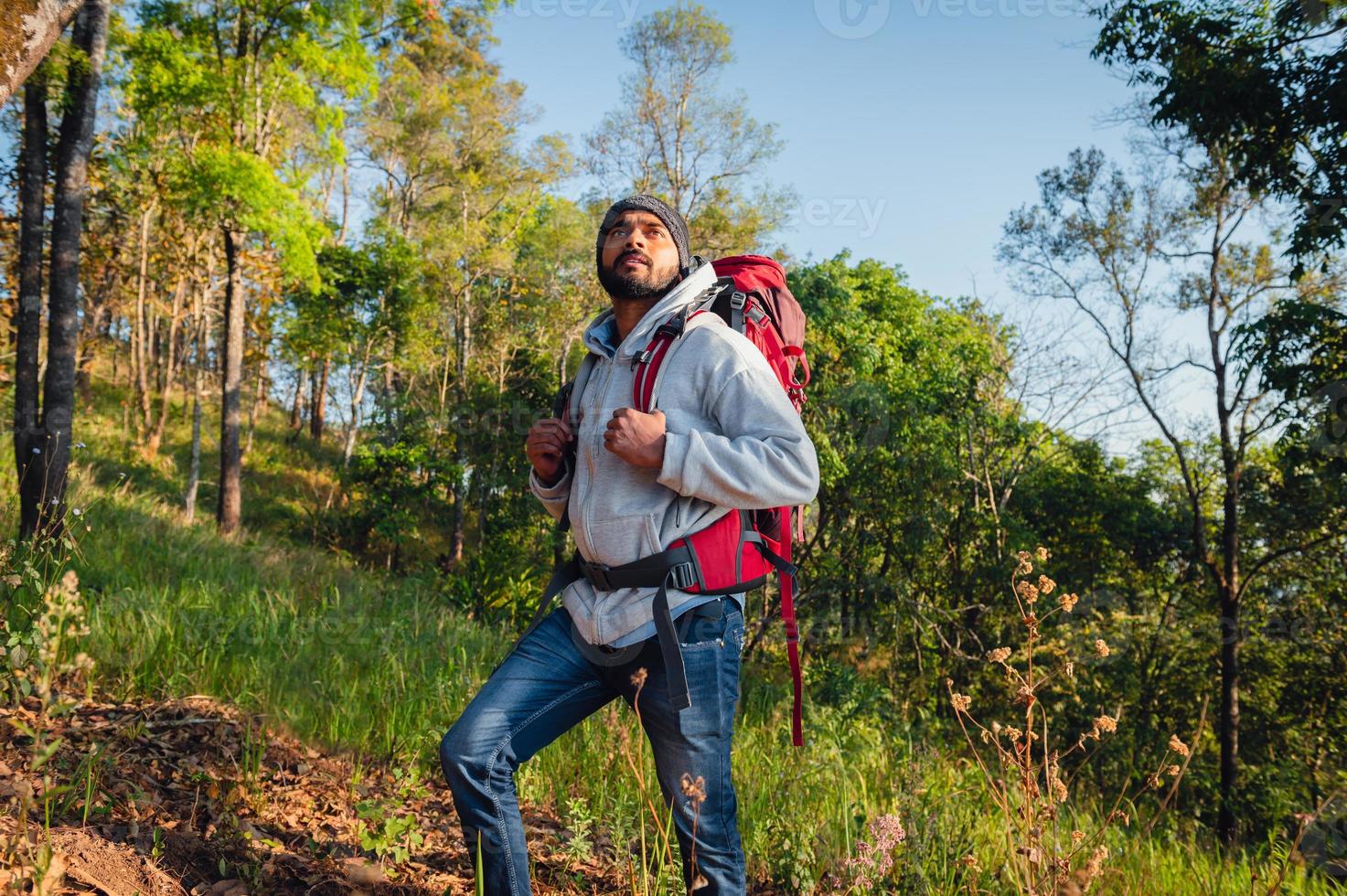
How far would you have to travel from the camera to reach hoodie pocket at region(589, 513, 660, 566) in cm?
207

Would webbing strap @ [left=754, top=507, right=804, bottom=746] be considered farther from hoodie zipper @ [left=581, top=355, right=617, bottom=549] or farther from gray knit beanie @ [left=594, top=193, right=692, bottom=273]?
gray knit beanie @ [left=594, top=193, right=692, bottom=273]

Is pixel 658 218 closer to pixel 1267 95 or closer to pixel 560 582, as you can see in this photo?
pixel 560 582

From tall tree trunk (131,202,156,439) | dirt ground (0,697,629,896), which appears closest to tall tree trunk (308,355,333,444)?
tall tree trunk (131,202,156,439)

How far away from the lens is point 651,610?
202cm

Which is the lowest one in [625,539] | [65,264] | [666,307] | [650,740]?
[650,740]

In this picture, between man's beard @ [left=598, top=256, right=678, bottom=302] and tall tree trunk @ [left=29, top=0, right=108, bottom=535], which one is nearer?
man's beard @ [left=598, top=256, right=678, bottom=302]

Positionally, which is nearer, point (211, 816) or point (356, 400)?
point (211, 816)

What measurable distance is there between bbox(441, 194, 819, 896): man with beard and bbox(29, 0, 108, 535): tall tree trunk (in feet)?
17.9

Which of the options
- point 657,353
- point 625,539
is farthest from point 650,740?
point 657,353

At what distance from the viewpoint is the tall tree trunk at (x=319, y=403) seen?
28469 mm

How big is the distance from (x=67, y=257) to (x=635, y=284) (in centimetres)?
579

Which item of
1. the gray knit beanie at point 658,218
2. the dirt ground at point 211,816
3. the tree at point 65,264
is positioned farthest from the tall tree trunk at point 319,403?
the gray knit beanie at point 658,218

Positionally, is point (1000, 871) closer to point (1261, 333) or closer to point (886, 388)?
point (1261, 333)

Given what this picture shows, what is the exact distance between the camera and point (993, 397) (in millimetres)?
17734
